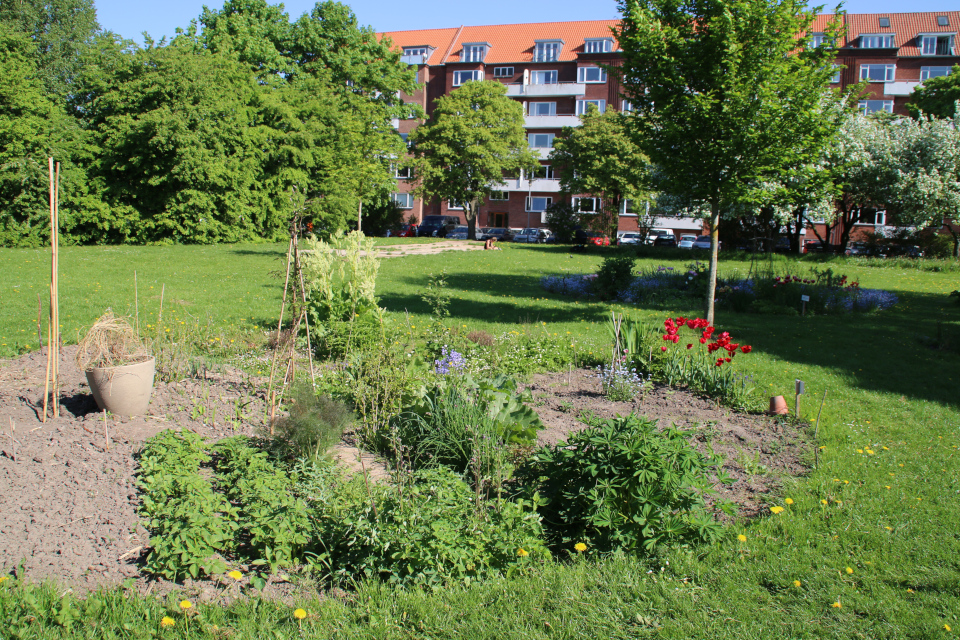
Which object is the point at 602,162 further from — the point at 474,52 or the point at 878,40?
the point at 878,40

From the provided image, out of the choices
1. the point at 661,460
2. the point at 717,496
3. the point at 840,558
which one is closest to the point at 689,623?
the point at 661,460

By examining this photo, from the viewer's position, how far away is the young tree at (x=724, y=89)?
9.28 metres

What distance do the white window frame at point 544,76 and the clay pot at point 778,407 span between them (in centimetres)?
5441

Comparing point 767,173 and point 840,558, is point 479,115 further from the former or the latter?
point 840,558

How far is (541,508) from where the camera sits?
4.08 m

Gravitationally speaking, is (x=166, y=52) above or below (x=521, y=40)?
below

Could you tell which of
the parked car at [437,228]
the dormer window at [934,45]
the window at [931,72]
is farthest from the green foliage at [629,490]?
the dormer window at [934,45]

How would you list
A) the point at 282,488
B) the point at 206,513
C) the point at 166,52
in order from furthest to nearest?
the point at 166,52 → the point at 282,488 → the point at 206,513

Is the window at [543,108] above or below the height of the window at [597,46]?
below

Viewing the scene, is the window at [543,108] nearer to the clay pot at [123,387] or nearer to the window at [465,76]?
the window at [465,76]

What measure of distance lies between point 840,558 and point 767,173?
26.1 feet

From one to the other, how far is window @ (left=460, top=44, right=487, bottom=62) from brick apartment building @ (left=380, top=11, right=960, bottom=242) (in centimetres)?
9

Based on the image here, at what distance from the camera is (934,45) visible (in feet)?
160

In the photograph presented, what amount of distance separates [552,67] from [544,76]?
1011 millimetres
